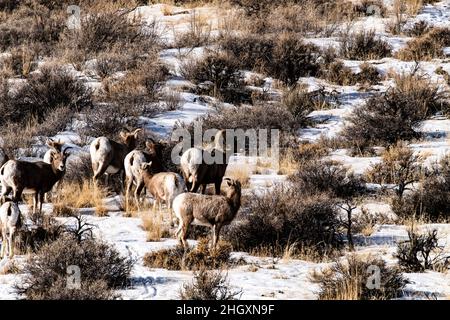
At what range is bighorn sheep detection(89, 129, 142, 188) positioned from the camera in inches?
585

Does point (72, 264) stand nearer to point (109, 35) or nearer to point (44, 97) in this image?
point (44, 97)

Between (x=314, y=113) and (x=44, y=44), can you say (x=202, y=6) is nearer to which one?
(x=44, y=44)

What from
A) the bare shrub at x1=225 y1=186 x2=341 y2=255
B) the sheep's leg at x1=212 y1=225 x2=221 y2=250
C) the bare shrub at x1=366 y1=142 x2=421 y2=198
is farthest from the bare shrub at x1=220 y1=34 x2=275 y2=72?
the sheep's leg at x1=212 y1=225 x2=221 y2=250

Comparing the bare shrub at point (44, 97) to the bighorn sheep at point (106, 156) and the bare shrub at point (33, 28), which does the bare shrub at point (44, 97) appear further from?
the bighorn sheep at point (106, 156)

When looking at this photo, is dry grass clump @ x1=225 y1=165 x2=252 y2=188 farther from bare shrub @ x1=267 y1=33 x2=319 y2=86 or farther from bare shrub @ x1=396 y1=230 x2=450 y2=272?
bare shrub @ x1=267 y1=33 x2=319 y2=86

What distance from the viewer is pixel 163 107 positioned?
65.6 ft

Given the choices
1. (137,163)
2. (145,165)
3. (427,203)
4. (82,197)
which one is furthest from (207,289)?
(427,203)

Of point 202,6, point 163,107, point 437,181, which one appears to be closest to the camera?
point 437,181

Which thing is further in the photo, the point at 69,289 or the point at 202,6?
the point at 202,6

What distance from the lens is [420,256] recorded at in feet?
38.3

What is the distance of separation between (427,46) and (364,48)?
185 centimetres

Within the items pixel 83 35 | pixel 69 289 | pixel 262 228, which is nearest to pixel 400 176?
pixel 262 228

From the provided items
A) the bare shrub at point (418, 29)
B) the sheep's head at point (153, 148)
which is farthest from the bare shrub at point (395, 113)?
the sheep's head at point (153, 148)

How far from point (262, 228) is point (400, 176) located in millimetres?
4365
